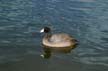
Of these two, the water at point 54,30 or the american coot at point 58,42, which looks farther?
the american coot at point 58,42

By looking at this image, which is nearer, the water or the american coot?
the water

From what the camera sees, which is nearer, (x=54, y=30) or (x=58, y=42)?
(x=58, y=42)

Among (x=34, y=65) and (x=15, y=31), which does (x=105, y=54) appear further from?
(x=15, y=31)

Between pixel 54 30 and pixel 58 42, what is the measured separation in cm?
110

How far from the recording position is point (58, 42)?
47.5 ft

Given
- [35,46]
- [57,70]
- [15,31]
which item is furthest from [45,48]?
[57,70]

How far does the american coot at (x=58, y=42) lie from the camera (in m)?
14.0

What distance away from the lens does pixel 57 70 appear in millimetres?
11500

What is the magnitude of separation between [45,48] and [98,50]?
213cm

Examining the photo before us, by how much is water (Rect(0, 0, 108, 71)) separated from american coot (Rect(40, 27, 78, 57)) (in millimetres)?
313

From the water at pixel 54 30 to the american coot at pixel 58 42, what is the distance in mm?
313

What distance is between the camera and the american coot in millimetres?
14023

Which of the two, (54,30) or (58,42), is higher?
(54,30)

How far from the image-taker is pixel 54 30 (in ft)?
50.7
